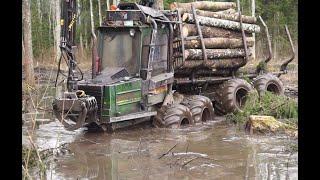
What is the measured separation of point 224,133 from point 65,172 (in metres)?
4.52

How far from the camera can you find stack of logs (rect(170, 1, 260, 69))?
12750 millimetres

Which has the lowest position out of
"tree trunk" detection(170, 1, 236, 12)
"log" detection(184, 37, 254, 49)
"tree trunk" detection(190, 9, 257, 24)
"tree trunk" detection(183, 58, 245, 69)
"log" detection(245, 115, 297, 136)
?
"log" detection(245, 115, 297, 136)

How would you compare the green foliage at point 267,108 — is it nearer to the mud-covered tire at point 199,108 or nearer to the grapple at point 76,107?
the mud-covered tire at point 199,108

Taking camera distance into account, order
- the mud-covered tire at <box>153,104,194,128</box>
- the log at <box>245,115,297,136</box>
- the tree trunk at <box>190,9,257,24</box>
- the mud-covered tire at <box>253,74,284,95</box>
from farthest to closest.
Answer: the mud-covered tire at <box>253,74,284,95</box> < the tree trunk at <box>190,9,257,24</box> < the mud-covered tire at <box>153,104,194,128</box> < the log at <box>245,115,297,136</box>

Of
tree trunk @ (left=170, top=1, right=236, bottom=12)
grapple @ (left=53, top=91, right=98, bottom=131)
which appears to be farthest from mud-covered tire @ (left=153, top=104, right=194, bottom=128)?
tree trunk @ (left=170, top=1, right=236, bottom=12)

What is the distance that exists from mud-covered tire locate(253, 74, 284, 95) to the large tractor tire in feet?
2.08

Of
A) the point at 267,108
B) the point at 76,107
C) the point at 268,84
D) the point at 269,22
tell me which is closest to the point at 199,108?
the point at 267,108

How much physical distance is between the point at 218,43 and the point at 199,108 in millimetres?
2346

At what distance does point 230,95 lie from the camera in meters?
13.4

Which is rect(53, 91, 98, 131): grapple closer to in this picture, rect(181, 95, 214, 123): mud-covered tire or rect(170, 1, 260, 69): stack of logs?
rect(181, 95, 214, 123): mud-covered tire

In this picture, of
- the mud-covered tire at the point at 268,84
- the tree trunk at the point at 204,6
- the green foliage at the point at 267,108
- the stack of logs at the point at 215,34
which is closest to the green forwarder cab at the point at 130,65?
the stack of logs at the point at 215,34

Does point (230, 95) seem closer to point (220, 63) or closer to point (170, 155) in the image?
point (220, 63)
